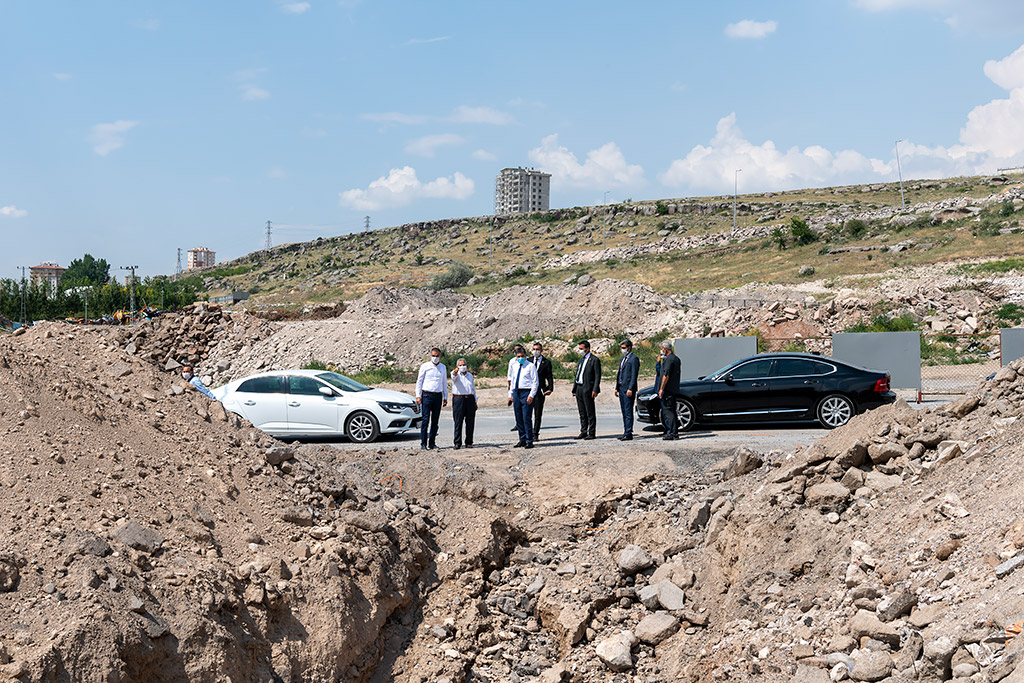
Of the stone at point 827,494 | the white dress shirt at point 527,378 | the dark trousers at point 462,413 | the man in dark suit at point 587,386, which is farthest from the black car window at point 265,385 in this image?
the stone at point 827,494

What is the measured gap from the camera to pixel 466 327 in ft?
116

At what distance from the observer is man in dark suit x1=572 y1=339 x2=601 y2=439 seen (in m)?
14.6

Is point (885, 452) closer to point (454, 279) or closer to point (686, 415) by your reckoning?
point (686, 415)

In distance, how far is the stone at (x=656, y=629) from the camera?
8.72 m

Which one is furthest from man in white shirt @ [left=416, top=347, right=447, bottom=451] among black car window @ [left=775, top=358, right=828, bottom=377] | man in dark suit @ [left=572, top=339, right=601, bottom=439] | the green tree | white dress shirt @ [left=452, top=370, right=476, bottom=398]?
the green tree

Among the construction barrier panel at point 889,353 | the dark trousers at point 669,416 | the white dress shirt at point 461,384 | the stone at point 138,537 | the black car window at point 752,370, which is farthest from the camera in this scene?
the construction barrier panel at point 889,353

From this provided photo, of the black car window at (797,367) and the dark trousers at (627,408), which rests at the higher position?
the black car window at (797,367)

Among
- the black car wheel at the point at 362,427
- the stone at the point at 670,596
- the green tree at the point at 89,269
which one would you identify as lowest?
the stone at the point at 670,596

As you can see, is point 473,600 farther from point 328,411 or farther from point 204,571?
point 328,411

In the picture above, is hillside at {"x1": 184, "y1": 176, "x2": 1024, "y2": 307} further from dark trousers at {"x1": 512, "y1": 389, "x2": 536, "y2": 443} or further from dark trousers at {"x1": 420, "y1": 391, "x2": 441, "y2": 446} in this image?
dark trousers at {"x1": 420, "y1": 391, "x2": 441, "y2": 446}

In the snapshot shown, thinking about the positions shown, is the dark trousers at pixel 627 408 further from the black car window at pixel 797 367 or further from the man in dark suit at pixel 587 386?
the black car window at pixel 797 367

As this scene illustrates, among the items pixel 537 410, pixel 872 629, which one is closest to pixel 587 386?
pixel 537 410

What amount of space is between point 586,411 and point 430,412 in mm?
2742

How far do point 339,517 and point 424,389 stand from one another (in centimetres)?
463
